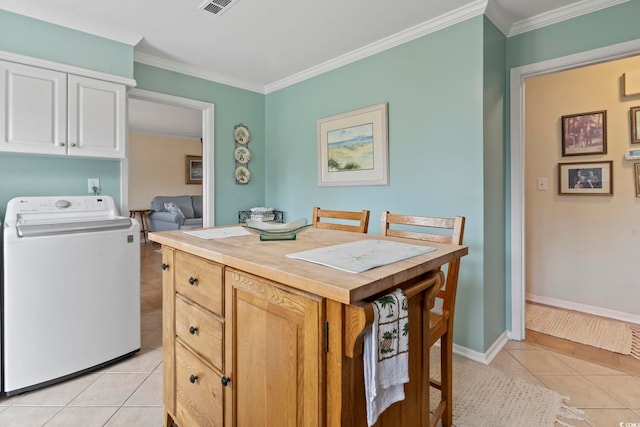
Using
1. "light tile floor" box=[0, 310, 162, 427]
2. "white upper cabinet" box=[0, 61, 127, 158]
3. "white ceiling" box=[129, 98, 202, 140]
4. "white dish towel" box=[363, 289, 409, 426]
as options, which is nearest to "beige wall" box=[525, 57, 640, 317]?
"white dish towel" box=[363, 289, 409, 426]

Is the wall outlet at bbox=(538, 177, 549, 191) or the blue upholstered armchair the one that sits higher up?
the wall outlet at bbox=(538, 177, 549, 191)

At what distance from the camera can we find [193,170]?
26.1 feet

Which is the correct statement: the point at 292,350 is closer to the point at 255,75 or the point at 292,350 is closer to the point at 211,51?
the point at 211,51

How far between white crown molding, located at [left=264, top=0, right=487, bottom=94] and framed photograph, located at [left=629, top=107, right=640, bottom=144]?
6.01 feet

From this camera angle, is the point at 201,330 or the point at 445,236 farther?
the point at 445,236

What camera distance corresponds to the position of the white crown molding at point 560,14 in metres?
2.03

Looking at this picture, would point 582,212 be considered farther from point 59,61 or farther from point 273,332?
point 59,61

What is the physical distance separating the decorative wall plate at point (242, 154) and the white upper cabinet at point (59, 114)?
126 centimetres

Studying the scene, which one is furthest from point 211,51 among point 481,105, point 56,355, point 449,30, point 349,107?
point 56,355

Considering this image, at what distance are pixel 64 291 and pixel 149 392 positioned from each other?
→ 794 mm

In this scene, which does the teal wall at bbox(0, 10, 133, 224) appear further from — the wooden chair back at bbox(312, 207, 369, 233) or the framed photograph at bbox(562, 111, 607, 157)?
the framed photograph at bbox(562, 111, 607, 157)

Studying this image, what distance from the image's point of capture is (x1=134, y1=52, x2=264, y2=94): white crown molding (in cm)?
285

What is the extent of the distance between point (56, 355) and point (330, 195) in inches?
91.8

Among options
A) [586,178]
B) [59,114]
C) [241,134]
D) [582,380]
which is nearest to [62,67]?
[59,114]
